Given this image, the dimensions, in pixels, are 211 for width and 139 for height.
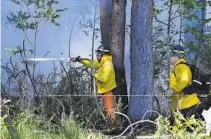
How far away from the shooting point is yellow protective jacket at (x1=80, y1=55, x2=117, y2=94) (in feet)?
26.1

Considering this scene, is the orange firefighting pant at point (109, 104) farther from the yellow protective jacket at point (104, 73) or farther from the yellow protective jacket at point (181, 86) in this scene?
the yellow protective jacket at point (181, 86)

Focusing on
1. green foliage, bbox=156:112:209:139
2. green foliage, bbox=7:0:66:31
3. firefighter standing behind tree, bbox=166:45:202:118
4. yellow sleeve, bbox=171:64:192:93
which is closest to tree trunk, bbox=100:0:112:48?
green foliage, bbox=7:0:66:31

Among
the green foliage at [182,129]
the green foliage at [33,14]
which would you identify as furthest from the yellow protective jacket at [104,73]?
the green foliage at [182,129]

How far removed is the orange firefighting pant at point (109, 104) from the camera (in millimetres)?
7941

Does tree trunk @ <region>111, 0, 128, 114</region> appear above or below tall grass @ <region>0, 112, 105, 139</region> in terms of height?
above

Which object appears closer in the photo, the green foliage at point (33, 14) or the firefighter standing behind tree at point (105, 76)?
the firefighter standing behind tree at point (105, 76)

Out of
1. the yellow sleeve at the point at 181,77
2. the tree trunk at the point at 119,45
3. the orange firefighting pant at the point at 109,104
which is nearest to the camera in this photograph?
the yellow sleeve at the point at 181,77

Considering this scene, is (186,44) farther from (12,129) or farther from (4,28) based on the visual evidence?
(12,129)

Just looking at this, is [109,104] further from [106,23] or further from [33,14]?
[33,14]

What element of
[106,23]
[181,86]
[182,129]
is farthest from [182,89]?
[106,23]

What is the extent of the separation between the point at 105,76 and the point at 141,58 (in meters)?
0.66

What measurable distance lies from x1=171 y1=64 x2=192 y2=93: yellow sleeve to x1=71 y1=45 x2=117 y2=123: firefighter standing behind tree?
106 centimetres

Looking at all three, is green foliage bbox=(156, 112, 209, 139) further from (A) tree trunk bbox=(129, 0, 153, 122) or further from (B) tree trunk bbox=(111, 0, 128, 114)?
(B) tree trunk bbox=(111, 0, 128, 114)

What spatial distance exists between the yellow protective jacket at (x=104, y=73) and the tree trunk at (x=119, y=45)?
0.55 m
